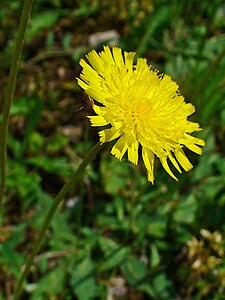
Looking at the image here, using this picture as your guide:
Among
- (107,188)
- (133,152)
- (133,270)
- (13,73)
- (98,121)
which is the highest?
(13,73)

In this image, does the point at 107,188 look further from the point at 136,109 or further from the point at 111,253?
the point at 136,109

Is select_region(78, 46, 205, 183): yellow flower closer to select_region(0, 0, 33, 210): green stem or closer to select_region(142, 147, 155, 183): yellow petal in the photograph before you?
select_region(142, 147, 155, 183): yellow petal

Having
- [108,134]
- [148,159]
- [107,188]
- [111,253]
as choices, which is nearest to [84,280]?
[111,253]

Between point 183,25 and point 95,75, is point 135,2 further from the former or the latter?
point 95,75

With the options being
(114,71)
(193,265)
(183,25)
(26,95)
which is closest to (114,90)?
(114,71)

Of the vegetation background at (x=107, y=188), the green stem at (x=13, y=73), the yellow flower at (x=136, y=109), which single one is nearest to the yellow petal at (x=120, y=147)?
the yellow flower at (x=136, y=109)

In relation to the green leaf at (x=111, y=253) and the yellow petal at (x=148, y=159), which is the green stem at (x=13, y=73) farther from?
the green leaf at (x=111, y=253)
